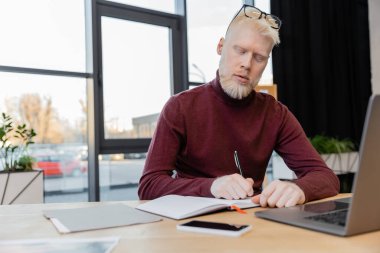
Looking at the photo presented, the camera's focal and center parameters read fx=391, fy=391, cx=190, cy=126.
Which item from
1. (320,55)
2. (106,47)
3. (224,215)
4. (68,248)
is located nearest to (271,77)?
(320,55)

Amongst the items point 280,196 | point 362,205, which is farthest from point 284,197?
point 362,205

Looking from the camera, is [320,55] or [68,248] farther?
[320,55]

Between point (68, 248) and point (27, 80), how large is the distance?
98.0 inches

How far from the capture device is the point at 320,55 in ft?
14.7

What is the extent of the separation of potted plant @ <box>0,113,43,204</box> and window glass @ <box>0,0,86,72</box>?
54 centimetres

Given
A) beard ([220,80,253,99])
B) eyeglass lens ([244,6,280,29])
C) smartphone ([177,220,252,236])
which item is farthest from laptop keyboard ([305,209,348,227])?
eyeglass lens ([244,6,280,29])

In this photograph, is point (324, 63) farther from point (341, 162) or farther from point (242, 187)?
point (242, 187)

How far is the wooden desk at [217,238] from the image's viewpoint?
646mm

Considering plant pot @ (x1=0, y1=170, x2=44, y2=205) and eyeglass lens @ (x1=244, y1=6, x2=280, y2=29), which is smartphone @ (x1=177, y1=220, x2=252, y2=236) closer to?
eyeglass lens @ (x1=244, y1=6, x2=280, y2=29)

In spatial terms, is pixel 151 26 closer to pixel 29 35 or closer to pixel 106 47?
pixel 106 47

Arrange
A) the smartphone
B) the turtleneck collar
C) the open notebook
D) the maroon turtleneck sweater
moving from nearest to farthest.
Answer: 1. the smartphone
2. the open notebook
3. the maroon turtleneck sweater
4. the turtleneck collar

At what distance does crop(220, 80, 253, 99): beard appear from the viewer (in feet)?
5.07

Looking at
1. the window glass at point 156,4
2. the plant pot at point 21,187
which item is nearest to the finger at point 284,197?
the plant pot at point 21,187

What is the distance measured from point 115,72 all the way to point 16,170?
4.00 ft
